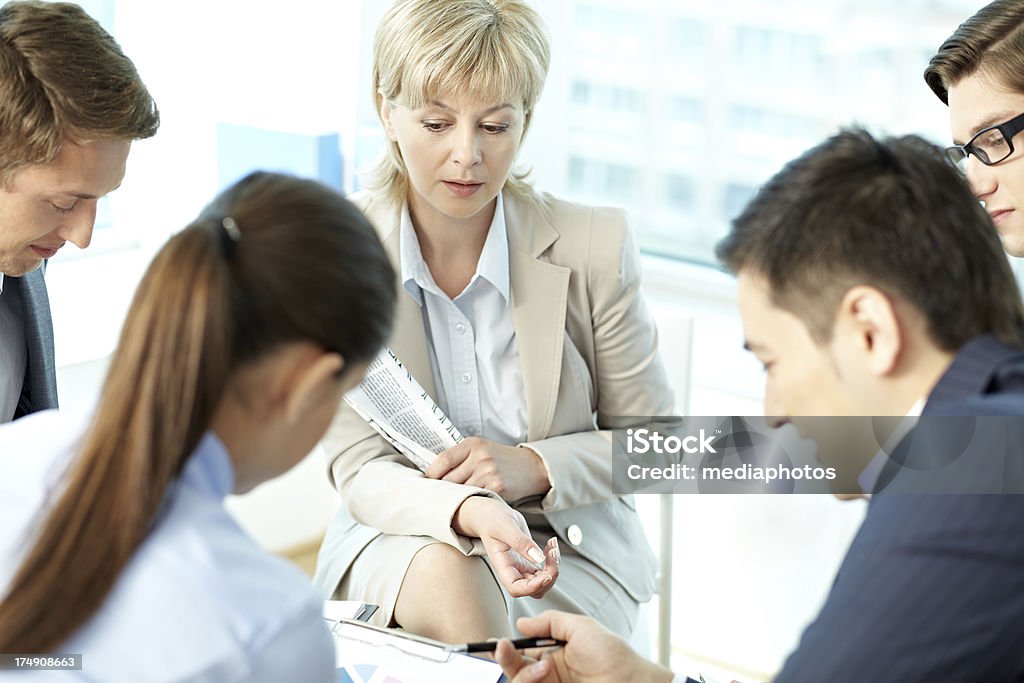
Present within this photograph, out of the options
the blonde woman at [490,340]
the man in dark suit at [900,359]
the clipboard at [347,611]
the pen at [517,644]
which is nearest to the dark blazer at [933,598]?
the man in dark suit at [900,359]

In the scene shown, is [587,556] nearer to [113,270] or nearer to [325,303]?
[325,303]

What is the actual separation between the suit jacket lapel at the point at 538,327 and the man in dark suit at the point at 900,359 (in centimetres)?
88

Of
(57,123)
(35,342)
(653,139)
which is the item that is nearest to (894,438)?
(57,123)

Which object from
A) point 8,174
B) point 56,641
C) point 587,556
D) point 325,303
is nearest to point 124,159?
point 8,174

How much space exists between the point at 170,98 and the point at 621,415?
73.9 inches

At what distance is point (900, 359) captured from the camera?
1.06 meters

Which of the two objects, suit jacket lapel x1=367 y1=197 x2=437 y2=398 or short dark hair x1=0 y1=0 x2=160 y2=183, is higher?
short dark hair x1=0 y1=0 x2=160 y2=183

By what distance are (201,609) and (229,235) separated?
0.31m

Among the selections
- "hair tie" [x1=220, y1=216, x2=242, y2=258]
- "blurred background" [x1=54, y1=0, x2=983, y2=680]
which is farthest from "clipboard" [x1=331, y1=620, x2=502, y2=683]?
"blurred background" [x1=54, y1=0, x2=983, y2=680]

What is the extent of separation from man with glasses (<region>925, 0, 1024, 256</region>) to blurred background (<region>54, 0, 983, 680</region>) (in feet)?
3.45

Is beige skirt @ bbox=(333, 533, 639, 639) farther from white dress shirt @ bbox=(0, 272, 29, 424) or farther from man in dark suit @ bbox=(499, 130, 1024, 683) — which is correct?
man in dark suit @ bbox=(499, 130, 1024, 683)

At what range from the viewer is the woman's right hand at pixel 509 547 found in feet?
5.52

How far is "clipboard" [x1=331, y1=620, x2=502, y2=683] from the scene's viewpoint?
1.36 meters

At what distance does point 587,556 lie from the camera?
2.03 metres
